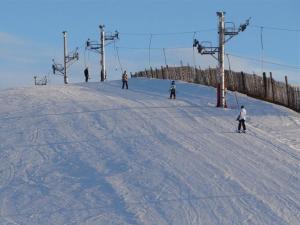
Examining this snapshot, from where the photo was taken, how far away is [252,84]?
44875 millimetres

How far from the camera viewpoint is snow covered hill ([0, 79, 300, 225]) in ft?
66.7

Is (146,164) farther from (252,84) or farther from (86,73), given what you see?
(86,73)

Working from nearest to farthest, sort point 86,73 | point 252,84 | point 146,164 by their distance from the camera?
point 146,164 → point 252,84 → point 86,73

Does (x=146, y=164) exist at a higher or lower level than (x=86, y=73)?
lower

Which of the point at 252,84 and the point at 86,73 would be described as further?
the point at 86,73

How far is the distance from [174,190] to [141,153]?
15.7 ft

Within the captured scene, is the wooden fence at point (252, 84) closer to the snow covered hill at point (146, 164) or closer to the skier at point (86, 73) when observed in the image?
the snow covered hill at point (146, 164)

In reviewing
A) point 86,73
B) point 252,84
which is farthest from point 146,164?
point 86,73

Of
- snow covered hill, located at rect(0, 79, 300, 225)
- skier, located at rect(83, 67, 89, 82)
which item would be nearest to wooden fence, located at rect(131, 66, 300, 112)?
snow covered hill, located at rect(0, 79, 300, 225)

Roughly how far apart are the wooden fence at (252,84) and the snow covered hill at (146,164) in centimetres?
213

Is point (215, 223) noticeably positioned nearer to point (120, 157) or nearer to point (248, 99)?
point (120, 157)

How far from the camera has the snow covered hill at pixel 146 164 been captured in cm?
2033

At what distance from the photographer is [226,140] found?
2906cm

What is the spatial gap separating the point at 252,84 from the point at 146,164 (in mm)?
21116
